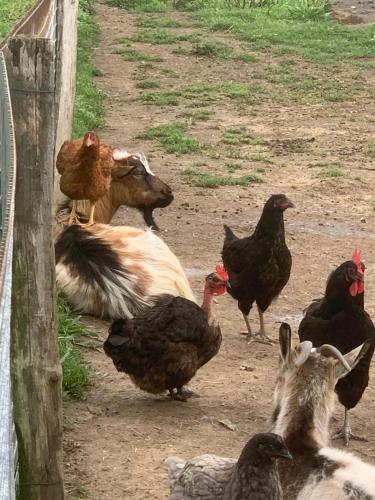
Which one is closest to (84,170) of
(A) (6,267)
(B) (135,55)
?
(A) (6,267)

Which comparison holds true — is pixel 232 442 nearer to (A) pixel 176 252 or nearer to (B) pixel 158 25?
(A) pixel 176 252

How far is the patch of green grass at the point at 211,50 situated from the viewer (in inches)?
731

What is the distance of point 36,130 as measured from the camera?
4293 millimetres

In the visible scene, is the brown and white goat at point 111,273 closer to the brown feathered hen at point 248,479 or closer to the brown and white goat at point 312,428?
the brown and white goat at point 312,428

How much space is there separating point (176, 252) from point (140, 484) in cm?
388

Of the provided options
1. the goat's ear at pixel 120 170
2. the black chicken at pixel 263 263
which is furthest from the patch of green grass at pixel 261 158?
the black chicken at pixel 263 263

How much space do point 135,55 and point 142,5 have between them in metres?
6.16

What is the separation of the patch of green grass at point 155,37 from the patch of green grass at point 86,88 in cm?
79

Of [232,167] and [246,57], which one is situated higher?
[246,57]

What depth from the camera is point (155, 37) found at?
19953mm

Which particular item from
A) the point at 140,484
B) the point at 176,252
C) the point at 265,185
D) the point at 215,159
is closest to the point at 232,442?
the point at 140,484

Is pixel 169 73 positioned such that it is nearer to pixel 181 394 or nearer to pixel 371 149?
pixel 371 149

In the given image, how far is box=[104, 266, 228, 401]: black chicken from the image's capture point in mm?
6031

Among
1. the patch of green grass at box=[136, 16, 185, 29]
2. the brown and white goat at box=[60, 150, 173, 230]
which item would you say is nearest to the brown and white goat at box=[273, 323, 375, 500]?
the brown and white goat at box=[60, 150, 173, 230]
